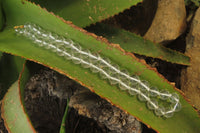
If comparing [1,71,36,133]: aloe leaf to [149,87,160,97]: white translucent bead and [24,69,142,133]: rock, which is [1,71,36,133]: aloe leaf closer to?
[24,69,142,133]: rock

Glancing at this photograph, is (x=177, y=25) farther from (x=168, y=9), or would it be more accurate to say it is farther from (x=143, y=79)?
(x=143, y=79)

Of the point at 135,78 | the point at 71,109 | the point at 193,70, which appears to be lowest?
the point at 71,109

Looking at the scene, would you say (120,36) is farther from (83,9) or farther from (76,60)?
(76,60)

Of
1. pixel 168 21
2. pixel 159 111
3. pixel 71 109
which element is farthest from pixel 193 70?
pixel 71 109

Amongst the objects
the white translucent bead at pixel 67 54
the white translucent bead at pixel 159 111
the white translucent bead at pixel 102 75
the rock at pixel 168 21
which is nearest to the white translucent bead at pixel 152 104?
the white translucent bead at pixel 159 111

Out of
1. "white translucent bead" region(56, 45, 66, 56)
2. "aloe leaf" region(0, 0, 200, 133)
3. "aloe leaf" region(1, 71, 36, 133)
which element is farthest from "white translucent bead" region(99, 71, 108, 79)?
"aloe leaf" region(1, 71, 36, 133)

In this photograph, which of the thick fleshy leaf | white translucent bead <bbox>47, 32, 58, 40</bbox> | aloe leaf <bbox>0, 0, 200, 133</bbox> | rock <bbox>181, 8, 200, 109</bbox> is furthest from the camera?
rock <bbox>181, 8, 200, 109</bbox>

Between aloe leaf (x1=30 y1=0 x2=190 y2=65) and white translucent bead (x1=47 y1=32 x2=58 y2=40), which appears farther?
aloe leaf (x1=30 y1=0 x2=190 y2=65)

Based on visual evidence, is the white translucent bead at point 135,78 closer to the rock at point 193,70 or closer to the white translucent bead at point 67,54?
the white translucent bead at point 67,54
